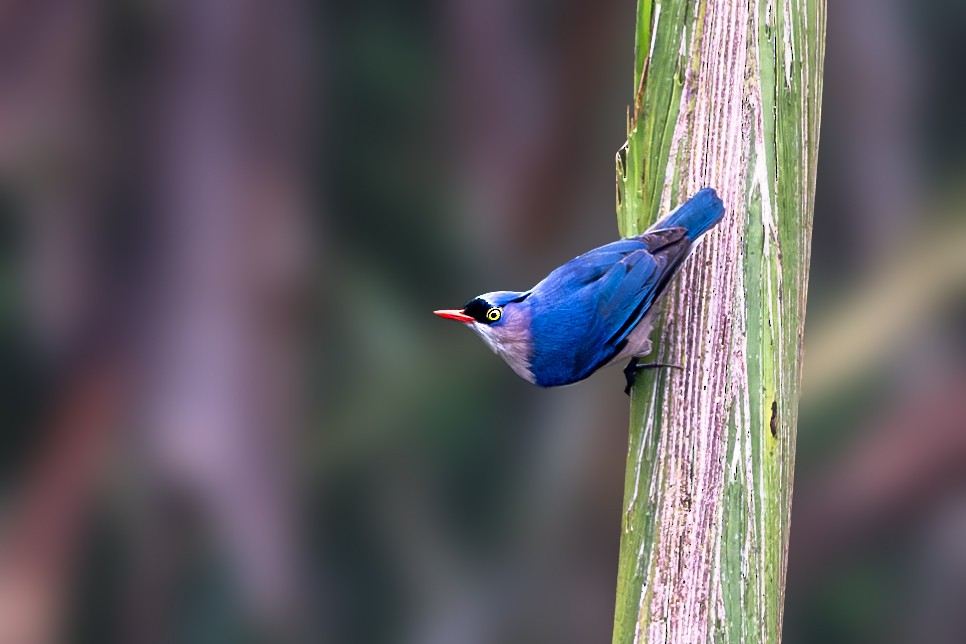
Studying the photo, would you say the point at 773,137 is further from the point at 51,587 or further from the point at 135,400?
the point at 51,587

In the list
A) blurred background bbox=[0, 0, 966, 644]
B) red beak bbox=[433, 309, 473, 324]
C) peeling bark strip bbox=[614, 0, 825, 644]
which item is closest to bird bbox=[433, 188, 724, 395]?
red beak bbox=[433, 309, 473, 324]

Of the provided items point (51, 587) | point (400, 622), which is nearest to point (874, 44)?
point (400, 622)

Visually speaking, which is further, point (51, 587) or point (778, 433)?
point (51, 587)

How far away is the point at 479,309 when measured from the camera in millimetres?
2113

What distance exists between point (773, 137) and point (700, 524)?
24.6 inches

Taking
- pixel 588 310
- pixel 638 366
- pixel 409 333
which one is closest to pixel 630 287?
pixel 588 310

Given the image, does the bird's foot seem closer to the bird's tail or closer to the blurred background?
the bird's tail

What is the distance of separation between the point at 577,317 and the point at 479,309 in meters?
0.20

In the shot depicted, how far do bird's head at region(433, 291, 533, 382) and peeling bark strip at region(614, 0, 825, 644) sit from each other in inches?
15.3

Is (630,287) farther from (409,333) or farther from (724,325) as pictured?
(409,333)

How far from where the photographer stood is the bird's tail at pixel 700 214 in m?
1.69

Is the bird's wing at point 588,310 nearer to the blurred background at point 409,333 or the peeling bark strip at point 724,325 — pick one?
the peeling bark strip at point 724,325

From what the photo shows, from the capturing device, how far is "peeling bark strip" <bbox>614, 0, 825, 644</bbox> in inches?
63.7

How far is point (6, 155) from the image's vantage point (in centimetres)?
298
